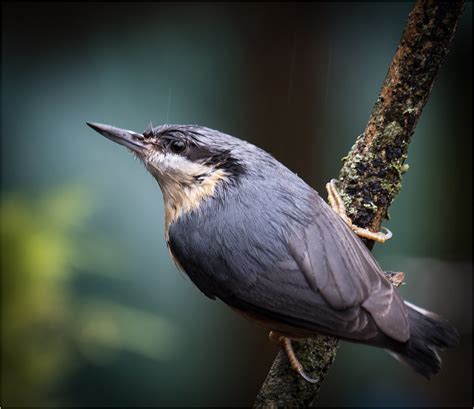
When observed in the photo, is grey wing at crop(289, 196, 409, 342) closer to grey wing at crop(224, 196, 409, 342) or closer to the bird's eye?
grey wing at crop(224, 196, 409, 342)

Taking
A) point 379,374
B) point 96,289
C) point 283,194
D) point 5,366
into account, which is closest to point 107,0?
point 96,289

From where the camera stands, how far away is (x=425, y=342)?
1.97 metres

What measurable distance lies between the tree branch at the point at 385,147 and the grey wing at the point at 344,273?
0.17 m

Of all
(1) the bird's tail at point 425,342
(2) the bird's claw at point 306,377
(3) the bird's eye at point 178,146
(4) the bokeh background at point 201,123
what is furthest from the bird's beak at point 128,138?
(4) the bokeh background at point 201,123

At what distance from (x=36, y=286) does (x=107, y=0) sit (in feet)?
6.72

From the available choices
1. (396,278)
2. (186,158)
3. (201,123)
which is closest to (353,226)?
(396,278)

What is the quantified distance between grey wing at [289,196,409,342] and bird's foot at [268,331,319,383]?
324 mm

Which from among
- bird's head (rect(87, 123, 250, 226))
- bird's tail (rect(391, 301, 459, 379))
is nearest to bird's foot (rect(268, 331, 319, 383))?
bird's tail (rect(391, 301, 459, 379))

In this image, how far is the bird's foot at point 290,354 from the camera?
2.10 m

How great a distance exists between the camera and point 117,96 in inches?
158

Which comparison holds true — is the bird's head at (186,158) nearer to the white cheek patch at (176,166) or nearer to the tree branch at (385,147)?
the white cheek patch at (176,166)

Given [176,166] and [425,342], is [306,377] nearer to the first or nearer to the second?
[425,342]

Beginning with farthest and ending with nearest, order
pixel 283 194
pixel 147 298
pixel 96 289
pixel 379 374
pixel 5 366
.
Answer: pixel 379 374 → pixel 147 298 → pixel 96 289 → pixel 5 366 → pixel 283 194

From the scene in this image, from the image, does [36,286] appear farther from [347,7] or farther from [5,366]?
[347,7]
